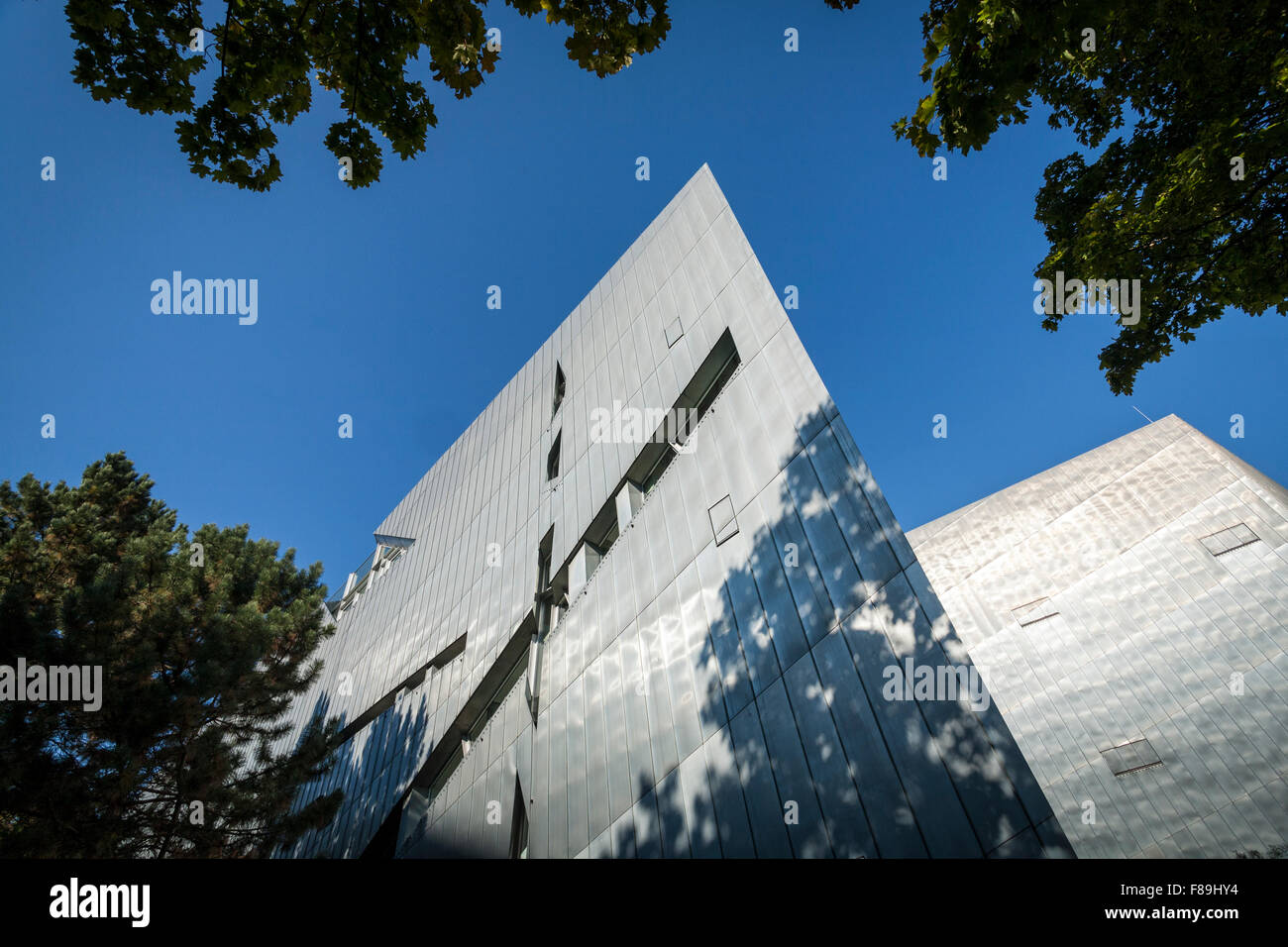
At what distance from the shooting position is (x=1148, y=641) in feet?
45.6

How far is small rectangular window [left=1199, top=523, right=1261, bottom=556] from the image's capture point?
13.7 metres

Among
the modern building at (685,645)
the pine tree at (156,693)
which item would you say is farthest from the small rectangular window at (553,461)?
the pine tree at (156,693)

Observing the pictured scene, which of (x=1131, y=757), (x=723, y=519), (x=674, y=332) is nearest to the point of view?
(x=723, y=519)

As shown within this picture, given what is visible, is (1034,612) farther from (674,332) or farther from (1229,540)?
(674,332)

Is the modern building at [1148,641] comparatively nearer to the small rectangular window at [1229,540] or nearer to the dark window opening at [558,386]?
the small rectangular window at [1229,540]

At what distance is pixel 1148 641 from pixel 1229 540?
11.4 ft

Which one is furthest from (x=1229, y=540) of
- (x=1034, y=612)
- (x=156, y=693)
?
(x=156, y=693)

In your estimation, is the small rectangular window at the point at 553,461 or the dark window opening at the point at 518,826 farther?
the small rectangular window at the point at 553,461

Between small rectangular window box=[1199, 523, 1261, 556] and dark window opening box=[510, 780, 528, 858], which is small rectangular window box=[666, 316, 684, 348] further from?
→ small rectangular window box=[1199, 523, 1261, 556]

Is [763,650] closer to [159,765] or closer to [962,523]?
[159,765]

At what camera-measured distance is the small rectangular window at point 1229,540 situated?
13711 mm

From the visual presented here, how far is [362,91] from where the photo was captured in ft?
13.8

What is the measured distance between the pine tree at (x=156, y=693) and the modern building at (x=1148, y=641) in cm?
1783
